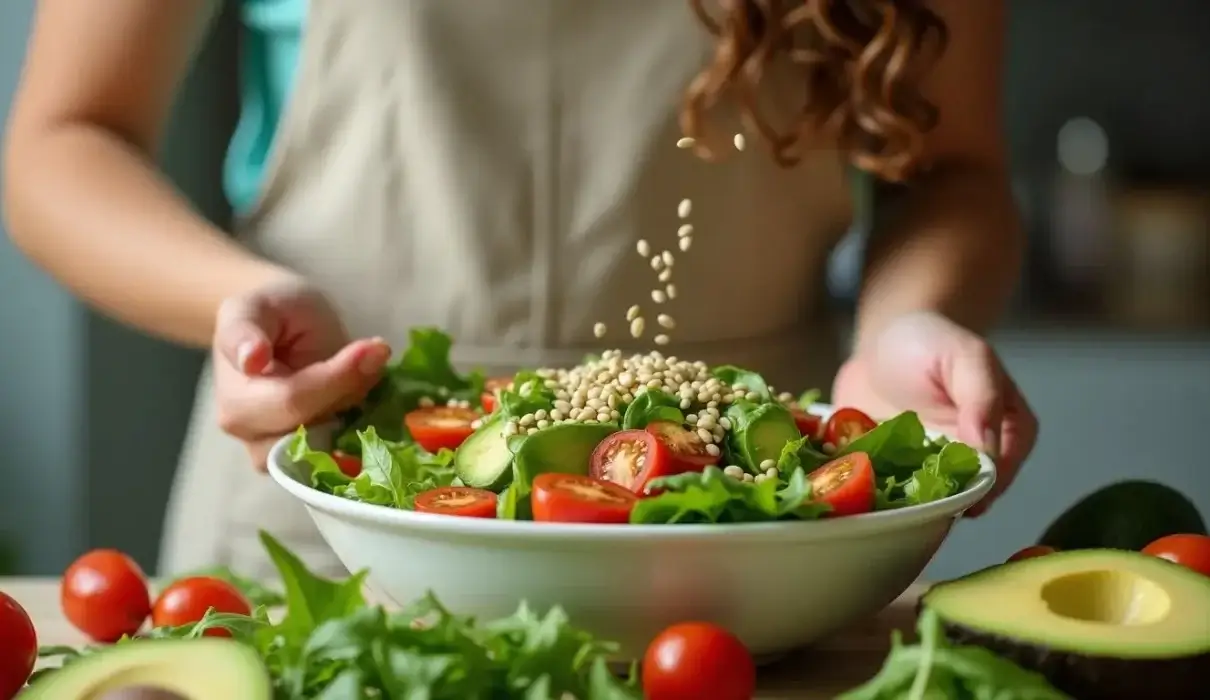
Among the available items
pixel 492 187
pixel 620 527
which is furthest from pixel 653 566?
pixel 492 187

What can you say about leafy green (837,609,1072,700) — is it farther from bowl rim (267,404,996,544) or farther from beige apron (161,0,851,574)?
beige apron (161,0,851,574)

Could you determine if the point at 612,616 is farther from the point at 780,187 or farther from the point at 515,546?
the point at 780,187

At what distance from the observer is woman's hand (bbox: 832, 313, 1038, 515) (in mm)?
831

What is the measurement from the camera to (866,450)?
758 millimetres

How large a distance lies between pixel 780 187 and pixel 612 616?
24.0 inches

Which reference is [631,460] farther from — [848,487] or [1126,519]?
[1126,519]

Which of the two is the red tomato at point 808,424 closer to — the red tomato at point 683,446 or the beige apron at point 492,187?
the red tomato at point 683,446

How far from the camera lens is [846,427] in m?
0.81

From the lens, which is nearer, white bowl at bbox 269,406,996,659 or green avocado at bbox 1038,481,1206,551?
white bowl at bbox 269,406,996,659

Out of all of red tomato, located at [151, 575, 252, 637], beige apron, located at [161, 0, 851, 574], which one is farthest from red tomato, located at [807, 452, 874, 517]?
beige apron, located at [161, 0, 851, 574]

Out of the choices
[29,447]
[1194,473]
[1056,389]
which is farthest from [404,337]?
[1194,473]

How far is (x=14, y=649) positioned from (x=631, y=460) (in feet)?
1.03

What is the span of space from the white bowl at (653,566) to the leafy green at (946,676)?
86 mm

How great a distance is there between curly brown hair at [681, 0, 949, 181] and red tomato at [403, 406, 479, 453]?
0.38m
